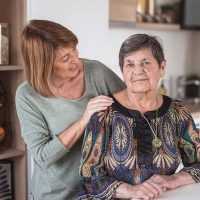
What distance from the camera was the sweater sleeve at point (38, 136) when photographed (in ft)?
4.85

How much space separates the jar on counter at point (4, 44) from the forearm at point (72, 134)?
Result: 798 millimetres

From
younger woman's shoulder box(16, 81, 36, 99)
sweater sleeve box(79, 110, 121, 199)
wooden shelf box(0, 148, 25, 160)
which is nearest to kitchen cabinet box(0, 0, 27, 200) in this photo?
wooden shelf box(0, 148, 25, 160)

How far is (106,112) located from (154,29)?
7.91 ft

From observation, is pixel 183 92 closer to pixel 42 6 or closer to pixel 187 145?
pixel 42 6

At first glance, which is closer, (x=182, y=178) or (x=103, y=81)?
(x=182, y=178)

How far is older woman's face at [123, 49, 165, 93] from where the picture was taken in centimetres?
139

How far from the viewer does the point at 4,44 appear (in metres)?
2.11

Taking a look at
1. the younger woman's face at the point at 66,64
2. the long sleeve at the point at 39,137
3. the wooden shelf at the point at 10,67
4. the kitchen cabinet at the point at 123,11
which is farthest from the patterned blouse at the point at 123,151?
the kitchen cabinet at the point at 123,11

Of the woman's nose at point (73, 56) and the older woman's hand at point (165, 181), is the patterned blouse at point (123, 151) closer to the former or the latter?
the older woman's hand at point (165, 181)

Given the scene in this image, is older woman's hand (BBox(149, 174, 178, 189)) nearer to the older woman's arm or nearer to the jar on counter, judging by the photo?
the older woman's arm

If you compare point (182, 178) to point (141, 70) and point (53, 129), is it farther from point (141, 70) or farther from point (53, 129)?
point (53, 129)

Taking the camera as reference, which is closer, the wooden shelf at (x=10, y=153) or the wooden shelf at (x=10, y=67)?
the wooden shelf at (x=10, y=67)

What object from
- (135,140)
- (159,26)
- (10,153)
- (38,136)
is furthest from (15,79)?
(159,26)

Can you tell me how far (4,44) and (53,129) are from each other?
77 centimetres
